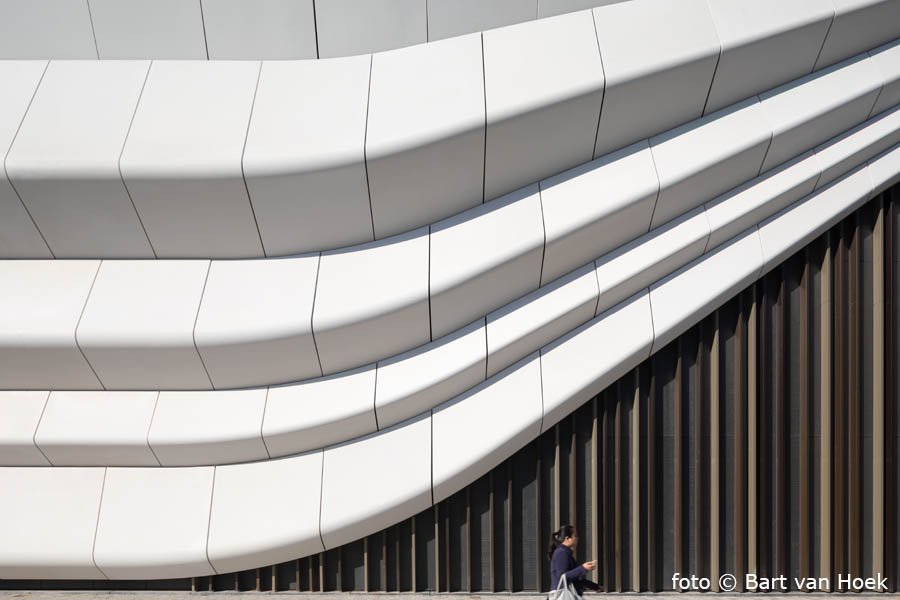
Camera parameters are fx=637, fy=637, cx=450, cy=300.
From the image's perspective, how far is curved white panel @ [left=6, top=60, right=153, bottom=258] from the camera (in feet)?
20.4

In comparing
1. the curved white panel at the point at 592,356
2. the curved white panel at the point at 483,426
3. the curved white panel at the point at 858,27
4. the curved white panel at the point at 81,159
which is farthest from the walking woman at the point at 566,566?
the curved white panel at the point at 858,27

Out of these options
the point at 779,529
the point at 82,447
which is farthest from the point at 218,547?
the point at 779,529

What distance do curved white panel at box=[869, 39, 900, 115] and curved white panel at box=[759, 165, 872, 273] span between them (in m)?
0.84

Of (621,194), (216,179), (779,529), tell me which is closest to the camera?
(216,179)

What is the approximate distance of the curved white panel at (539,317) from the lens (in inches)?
265

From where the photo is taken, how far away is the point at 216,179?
625 centimetres

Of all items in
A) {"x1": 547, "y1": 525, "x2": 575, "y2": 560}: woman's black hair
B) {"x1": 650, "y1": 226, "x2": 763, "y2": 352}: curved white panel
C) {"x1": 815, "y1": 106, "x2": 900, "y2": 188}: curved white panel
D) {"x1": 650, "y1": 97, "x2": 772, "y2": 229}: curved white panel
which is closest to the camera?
{"x1": 547, "y1": 525, "x2": 575, "y2": 560}: woman's black hair

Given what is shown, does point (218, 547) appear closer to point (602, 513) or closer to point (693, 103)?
point (602, 513)

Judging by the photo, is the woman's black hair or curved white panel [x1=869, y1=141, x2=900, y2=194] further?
curved white panel [x1=869, y1=141, x2=900, y2=194]

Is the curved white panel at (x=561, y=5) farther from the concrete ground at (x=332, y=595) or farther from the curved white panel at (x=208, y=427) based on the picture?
the concrete ground at (x=332, y=595)

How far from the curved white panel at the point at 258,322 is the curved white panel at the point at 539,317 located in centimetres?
191

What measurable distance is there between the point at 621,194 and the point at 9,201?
20.5 feet

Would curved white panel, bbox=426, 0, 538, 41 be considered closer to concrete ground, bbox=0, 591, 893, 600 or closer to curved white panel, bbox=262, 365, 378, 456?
curved white panel, bbox=262, 365, 378, 456

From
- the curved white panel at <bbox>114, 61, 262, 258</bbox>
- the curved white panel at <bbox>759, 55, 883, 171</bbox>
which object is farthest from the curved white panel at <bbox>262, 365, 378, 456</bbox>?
the curved white panel at <bbox>759, 55, 883, 171</bbox>
